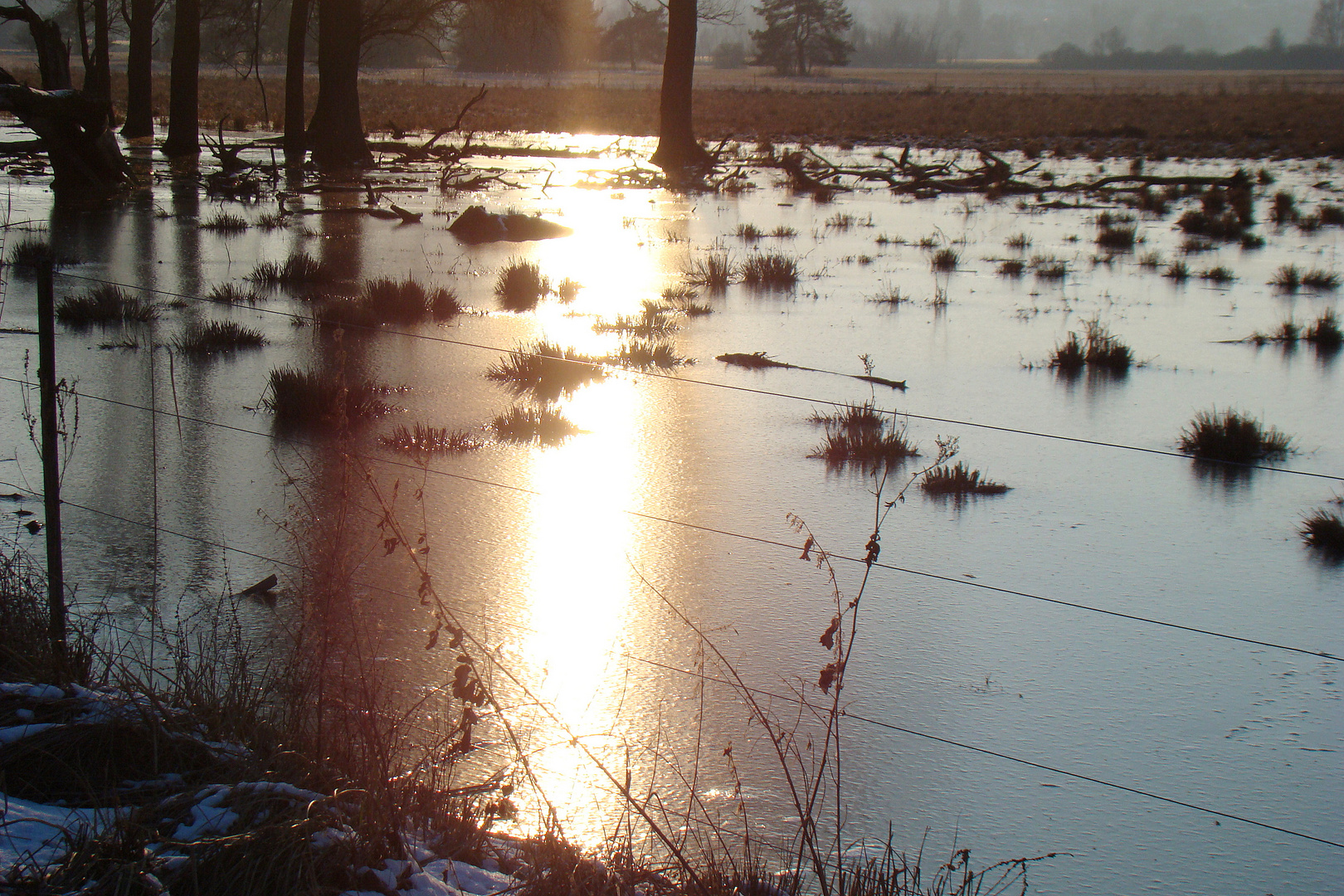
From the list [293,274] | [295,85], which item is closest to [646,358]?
[293,274]

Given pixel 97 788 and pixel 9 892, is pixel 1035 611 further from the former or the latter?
pixel 9 892

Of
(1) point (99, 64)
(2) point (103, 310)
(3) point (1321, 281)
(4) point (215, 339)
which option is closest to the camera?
(4) point (215, 339)

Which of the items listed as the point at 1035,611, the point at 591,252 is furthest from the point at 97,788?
the point at 591,252

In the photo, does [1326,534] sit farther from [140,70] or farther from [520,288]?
[140,70]

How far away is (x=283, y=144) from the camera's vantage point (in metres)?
27.8

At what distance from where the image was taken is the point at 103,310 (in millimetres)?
9711

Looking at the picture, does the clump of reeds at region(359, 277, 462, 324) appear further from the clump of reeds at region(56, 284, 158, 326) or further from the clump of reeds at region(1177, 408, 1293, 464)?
the clump of reeds at region(1177, 408, 1293, 464)

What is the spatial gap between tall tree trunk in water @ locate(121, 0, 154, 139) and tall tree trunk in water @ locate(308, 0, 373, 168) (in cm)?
557

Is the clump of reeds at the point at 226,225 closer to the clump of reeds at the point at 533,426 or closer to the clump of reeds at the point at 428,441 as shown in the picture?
the clump of reeds at the point at 533,426

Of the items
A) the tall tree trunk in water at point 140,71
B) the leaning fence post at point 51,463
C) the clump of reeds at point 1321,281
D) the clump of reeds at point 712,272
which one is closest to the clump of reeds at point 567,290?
the clump of reeds at point 712,272

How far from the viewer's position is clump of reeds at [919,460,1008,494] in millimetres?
6203

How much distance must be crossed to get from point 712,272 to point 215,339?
5.78 metres

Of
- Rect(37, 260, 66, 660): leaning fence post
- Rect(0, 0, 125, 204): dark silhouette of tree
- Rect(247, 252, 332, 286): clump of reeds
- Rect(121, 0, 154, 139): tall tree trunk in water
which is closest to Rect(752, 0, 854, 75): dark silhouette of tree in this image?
Rect(121, 0, 154, 139): tall tree trunk in water

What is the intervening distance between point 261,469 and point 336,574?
3.15 m
